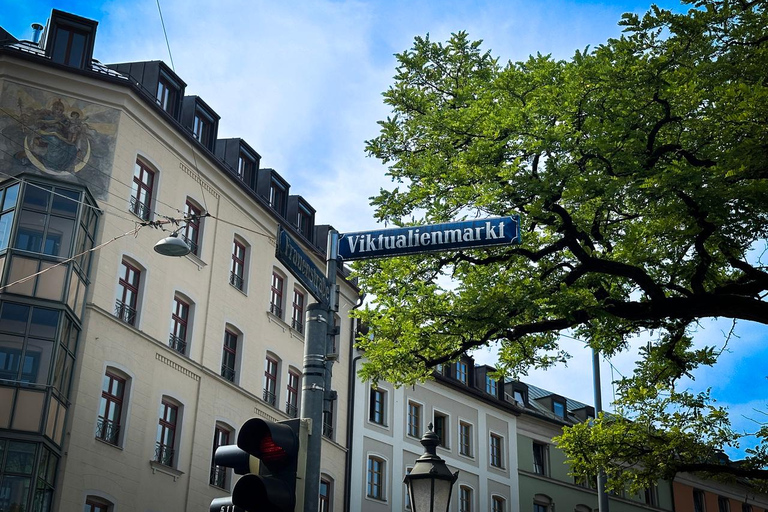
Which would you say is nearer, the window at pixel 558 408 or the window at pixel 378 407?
the window at pixel 378 407

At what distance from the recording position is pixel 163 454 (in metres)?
26.9

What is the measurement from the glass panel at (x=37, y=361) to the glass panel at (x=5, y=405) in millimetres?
467

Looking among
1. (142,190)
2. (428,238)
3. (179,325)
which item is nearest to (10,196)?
(142,190)

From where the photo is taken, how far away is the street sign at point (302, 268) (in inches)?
333

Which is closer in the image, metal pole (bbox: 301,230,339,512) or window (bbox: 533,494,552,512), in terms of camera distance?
metal pole (bbox: 301,230,339,512)

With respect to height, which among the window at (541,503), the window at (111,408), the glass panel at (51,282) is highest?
the glass panel at (51,282)

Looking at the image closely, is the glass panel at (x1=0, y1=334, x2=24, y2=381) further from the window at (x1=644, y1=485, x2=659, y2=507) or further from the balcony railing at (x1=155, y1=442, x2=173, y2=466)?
the window at (x1=644, y1=485, x2=659, y2=507)

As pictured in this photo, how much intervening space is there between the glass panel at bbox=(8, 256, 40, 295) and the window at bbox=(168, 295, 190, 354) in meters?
5.61

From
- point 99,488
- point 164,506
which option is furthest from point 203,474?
point 99,488

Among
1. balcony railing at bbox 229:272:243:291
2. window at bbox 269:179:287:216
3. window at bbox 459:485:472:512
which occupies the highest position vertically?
window at bbox 269:179:287:216

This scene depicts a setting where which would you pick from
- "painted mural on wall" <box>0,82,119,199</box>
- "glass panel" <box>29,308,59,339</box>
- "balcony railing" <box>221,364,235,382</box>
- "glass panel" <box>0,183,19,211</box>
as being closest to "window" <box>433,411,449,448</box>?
"balcony railing" <box>221,364,235,382</box>

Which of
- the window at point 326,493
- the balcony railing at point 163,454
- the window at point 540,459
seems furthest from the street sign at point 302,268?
the window at point 540,459

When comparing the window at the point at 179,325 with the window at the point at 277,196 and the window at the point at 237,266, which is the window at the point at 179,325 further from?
the window at the point at 277,196

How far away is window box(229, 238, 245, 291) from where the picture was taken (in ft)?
104
